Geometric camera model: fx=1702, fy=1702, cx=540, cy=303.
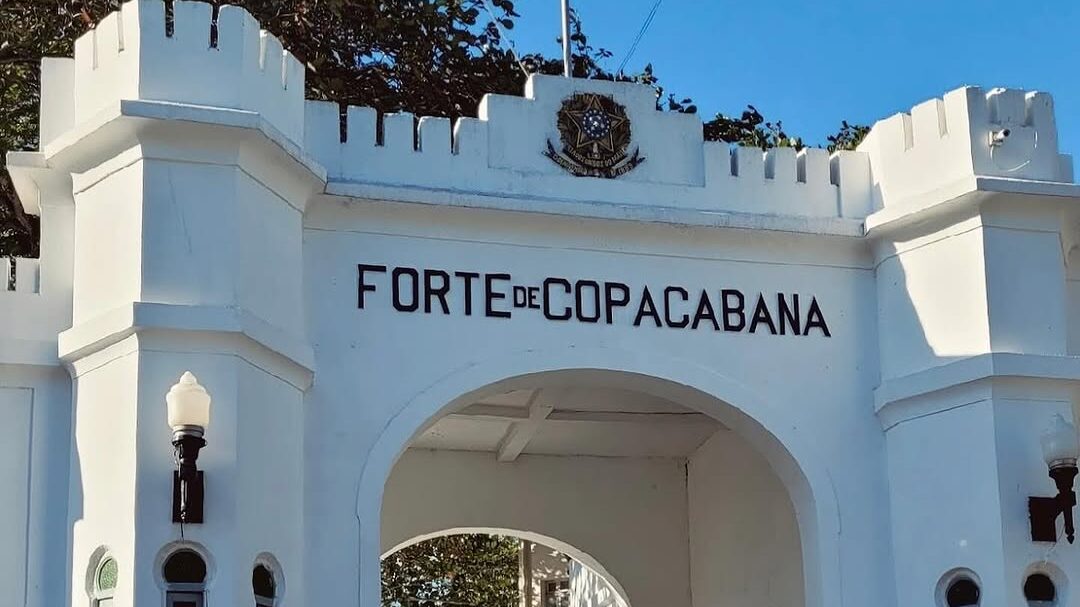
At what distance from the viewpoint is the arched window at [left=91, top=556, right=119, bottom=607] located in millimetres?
8836

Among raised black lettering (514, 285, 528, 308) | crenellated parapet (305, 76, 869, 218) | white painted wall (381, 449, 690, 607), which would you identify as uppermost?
crenellated parapet (305, 76, 869, 218)

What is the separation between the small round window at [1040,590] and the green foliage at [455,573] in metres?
12.0

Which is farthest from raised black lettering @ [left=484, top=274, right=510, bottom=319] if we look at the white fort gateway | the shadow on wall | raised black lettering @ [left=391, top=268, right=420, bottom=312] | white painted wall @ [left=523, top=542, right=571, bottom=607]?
white painted wall @ [left=523, top=542, right=571, bottom=607]

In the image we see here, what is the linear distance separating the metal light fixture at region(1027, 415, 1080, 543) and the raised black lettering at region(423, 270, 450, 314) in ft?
11.9

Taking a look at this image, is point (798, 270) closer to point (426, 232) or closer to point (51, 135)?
point (426, 232)

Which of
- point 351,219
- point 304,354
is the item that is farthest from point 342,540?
point 351,219

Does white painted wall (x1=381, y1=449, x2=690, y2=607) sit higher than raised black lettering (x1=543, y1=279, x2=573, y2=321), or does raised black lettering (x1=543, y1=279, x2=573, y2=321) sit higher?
raised black lettering (x1=543, y1=279, x2=573, y2=321)

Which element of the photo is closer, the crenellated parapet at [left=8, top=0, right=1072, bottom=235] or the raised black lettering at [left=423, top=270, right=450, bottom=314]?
the crenellated parapet at [left=8, top=0, right=1072, bottom=235]

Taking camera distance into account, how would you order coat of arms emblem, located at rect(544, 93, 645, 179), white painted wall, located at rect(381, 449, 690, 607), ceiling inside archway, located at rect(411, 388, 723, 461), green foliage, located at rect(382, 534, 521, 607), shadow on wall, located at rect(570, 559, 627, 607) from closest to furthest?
coat of arms emblem, located at rect(544, 93, 645, 179) → ceiling inside archway, located at rect(411, 388, 723, 461) → white painted wall, located at rect(381, 449, 690, 607) → shadow on wall, located at rect(570, 559, 627, 607) → green foliage, located at rect(382, 534, 521, 607)

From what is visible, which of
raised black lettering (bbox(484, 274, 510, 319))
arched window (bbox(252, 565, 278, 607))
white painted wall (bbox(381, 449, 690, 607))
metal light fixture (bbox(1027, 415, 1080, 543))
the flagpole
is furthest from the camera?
white painted wall (bbox(381, 449, 690, 607))

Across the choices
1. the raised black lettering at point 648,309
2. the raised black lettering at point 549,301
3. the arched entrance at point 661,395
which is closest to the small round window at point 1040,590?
the arched entrance at point 661,395

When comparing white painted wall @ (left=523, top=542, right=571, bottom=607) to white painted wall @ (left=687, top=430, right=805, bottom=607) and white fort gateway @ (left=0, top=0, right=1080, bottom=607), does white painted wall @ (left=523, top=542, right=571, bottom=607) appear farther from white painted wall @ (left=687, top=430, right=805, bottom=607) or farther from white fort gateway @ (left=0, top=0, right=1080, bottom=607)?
white fort gateway @ (left=0, top=0, right=1080, bottom=607)

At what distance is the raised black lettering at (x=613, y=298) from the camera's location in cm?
1057

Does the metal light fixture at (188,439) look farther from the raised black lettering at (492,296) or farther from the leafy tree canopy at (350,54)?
the leafy tree canopy at (350,54)
